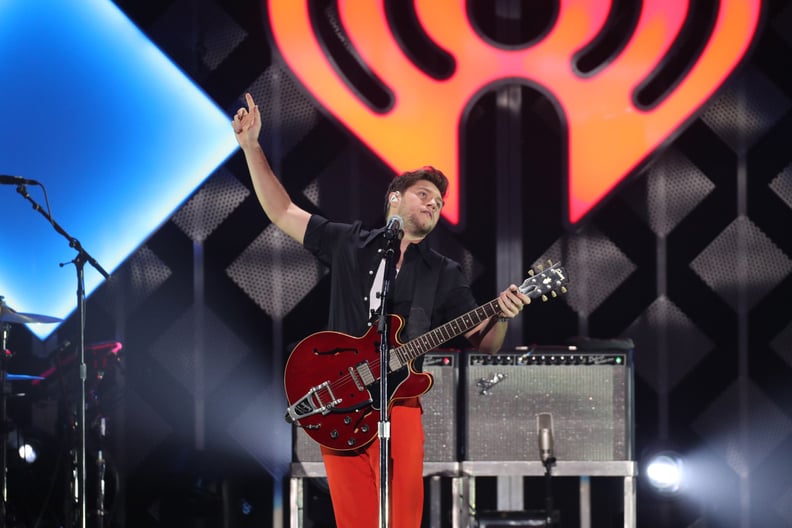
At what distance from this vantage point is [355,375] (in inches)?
153

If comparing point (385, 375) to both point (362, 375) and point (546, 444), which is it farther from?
point (546, 444)

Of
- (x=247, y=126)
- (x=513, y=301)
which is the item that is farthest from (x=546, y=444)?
(x=247, y=126)

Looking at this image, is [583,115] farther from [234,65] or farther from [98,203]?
[98,203]

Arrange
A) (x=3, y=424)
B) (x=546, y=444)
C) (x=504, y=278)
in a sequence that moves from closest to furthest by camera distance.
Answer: (x=546, y=444), (x=3, y=424), (x=504, y=278)

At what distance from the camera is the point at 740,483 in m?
5.63

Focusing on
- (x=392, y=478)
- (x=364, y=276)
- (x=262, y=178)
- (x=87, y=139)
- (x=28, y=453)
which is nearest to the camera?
(x=392, y=478)

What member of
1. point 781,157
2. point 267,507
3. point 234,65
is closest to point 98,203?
point 234,65

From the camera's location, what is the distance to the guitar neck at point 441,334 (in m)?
3.85

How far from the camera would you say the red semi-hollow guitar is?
12.6ft

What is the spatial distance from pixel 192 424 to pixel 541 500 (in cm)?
195

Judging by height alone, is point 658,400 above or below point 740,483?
above

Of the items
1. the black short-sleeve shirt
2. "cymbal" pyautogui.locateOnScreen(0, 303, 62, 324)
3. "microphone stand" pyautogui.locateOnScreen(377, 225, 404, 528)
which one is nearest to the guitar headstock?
the black short-sleeve shirt

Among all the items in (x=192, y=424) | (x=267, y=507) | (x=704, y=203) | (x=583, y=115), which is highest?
(x=583, y=115)

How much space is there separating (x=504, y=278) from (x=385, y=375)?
2.18 meters
